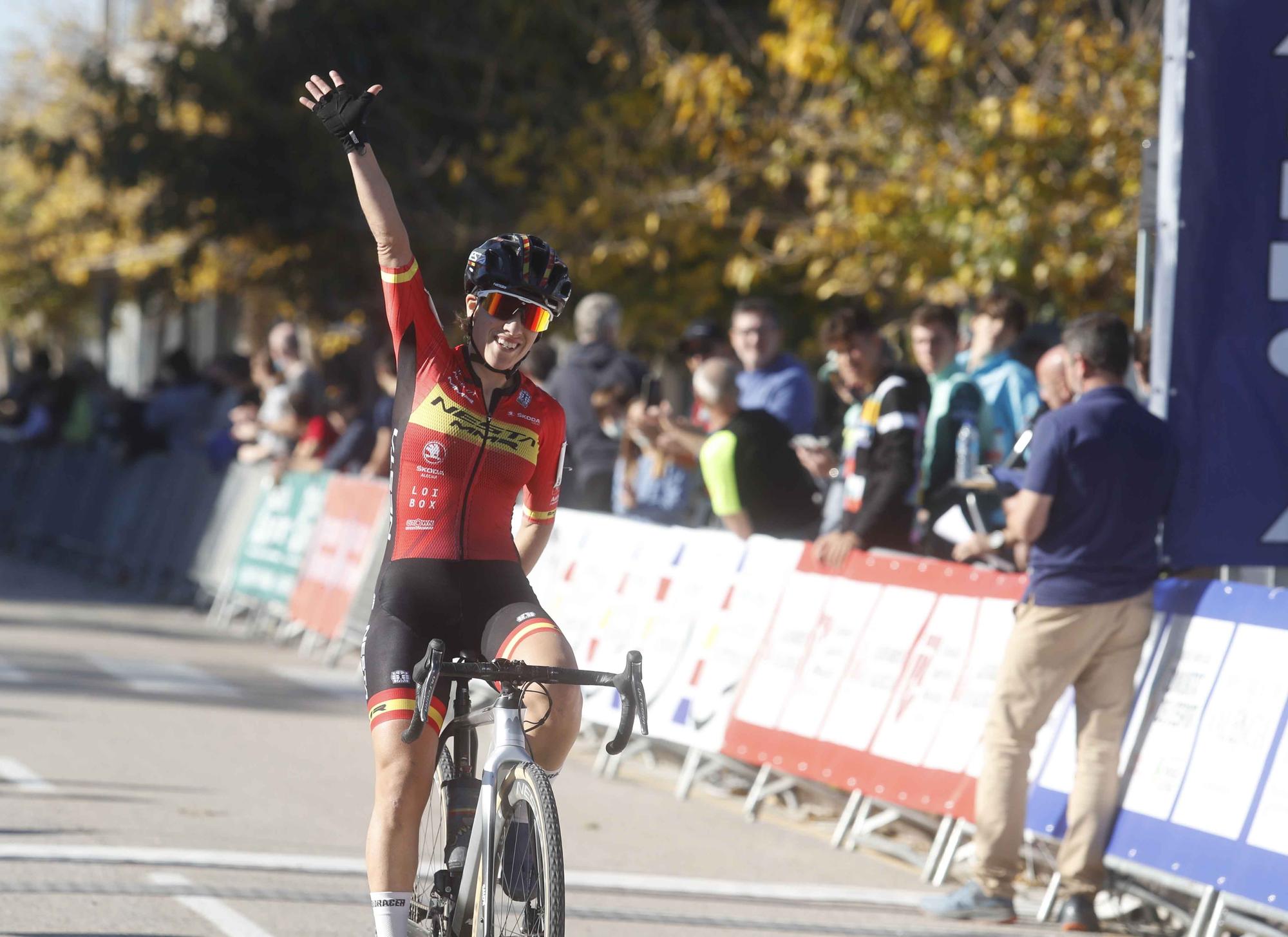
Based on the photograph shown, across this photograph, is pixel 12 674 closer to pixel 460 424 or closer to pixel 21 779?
pixel 21 779

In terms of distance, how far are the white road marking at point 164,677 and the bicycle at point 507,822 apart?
7.52 meters

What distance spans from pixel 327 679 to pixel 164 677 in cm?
116

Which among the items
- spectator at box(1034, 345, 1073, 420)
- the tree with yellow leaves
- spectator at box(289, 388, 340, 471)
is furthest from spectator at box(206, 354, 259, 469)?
spectator at box(1034, 345, 1073, 420)

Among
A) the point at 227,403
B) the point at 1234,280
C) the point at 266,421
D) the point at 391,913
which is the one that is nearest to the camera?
the point at 391,913

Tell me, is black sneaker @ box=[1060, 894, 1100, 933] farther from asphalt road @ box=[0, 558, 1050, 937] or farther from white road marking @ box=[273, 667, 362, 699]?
white road marking @ box=[273, 667, 362, 699]

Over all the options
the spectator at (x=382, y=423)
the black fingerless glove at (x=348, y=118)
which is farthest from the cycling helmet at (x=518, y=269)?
the spectator at (x=382, y=423)

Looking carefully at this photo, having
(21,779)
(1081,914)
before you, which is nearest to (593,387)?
(21,779)

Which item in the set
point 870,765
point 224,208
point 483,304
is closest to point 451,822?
point 483,304

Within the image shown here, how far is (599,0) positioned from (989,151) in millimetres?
6381

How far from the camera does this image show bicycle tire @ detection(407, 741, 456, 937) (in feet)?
16.4

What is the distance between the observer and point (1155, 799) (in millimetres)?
7066

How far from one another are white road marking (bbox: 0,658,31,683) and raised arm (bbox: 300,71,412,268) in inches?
301

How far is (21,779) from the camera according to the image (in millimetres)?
8719

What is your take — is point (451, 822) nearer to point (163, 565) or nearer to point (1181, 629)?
point (1181, 629)
